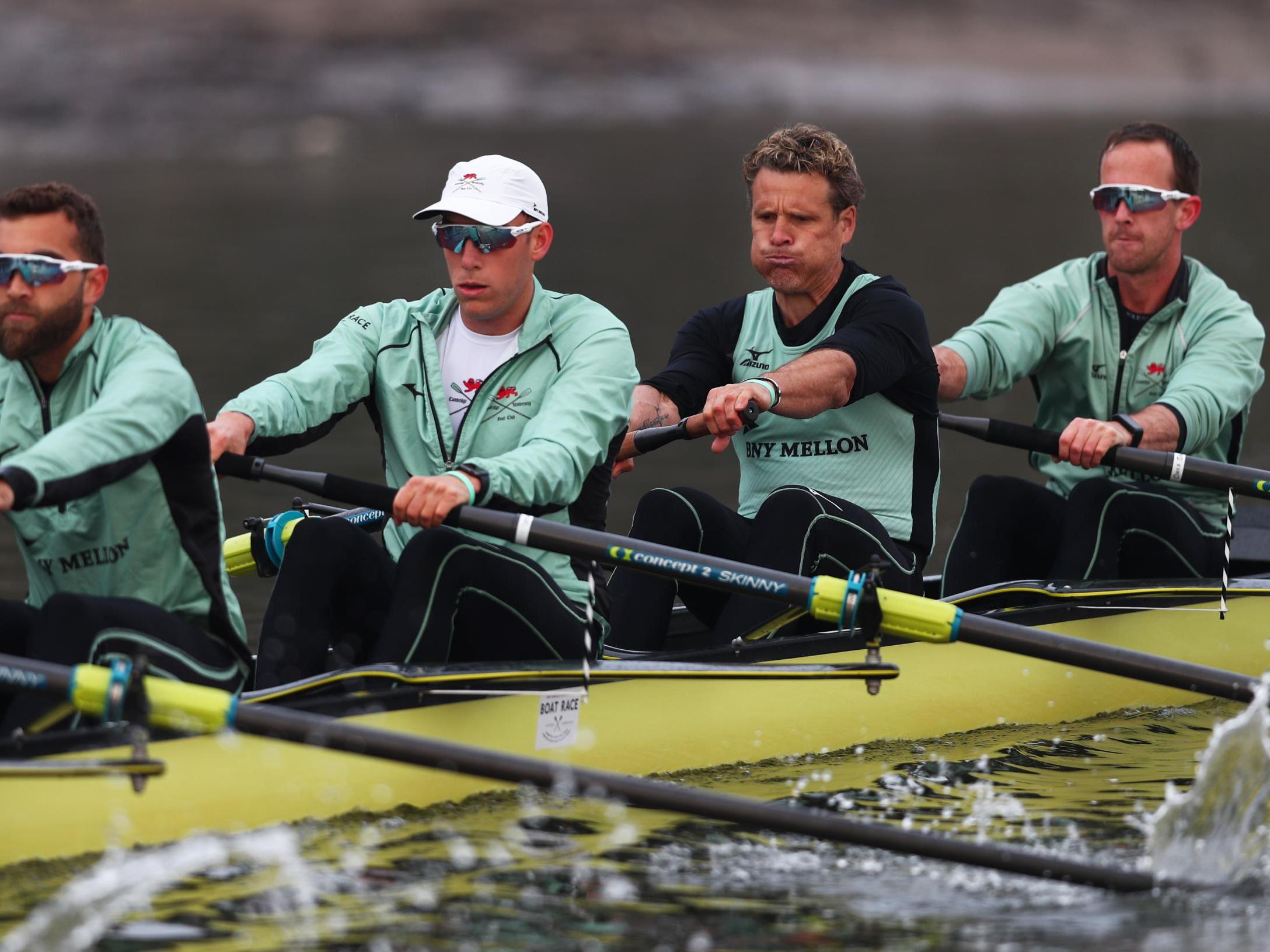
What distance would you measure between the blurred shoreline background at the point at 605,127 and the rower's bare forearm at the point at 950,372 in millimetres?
9914

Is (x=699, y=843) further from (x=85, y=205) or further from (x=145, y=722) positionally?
(x=85, y=205)

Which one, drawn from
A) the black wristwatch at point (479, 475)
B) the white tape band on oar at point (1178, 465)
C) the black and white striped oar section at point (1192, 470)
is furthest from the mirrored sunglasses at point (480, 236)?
the white tape band on oar at point (1178, 465)

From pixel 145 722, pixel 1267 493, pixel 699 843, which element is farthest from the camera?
pixel 1267 493

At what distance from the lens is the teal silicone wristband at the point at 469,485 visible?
510cm

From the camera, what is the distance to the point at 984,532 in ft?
22.8

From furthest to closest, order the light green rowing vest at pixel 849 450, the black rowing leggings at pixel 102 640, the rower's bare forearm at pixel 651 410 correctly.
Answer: the rower's bare forearm at pixel 651 410 < the light green rowing vest at pixel 849 450 < the black rowing leggings at pixel 102 640

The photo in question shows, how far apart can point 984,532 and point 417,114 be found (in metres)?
37.4

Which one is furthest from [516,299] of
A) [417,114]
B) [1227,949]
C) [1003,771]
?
[417,114]

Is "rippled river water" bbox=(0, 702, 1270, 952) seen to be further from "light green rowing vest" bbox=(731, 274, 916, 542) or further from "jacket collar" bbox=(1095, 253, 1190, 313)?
"jacket collar" bbox=(1095, 253, 1190, 313)

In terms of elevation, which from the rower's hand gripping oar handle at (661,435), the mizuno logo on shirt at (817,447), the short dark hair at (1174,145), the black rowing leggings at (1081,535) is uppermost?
the short dark hair at (1174,145)

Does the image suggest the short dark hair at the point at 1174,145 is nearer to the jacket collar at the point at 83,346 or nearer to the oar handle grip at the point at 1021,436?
the oar handle grip at the point at 1021,436

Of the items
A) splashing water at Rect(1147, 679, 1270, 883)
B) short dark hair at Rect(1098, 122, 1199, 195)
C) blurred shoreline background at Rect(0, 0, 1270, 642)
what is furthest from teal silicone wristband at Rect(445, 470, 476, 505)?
blurred shoreline background at Rect(0, 0, 1270, 642)

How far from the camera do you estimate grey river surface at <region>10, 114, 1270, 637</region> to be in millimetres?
13859

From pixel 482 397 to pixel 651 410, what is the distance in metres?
1.06
